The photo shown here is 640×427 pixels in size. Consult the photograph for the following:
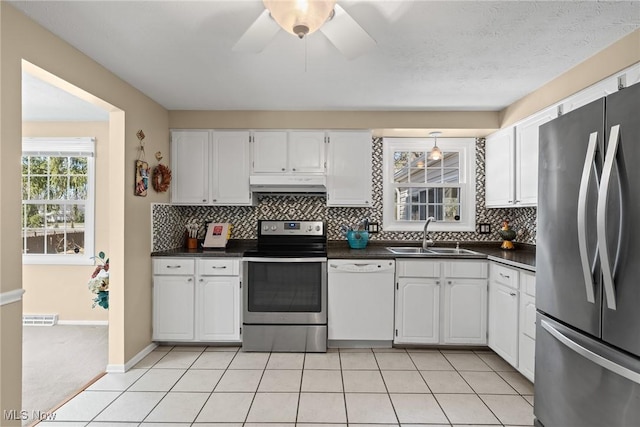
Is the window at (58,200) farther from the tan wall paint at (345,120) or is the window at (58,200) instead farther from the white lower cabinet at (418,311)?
the white lower cabinet at (418,311)

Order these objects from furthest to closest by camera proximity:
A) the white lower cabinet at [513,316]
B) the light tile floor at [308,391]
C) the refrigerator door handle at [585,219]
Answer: the white lower cabinet at [513,316] < the light tile floor at [308,391] < the refrigerator door handle at [585,219]

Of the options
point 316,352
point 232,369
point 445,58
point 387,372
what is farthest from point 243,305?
point 445,58

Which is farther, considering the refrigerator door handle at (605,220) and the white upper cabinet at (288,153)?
the white upper cabinet at (288,153)

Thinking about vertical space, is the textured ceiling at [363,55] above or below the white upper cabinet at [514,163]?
above

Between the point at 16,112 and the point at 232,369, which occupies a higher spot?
the point at 16,112

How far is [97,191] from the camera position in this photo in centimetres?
377

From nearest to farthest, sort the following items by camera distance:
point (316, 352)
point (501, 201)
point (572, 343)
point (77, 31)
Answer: point (572, 343) < point (77, 31) < point (316, 352) < point (501, 201)

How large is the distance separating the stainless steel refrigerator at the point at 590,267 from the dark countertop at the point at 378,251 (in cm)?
92

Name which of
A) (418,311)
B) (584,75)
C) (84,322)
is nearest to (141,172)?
(84,322)

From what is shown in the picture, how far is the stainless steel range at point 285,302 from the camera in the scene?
3102mm

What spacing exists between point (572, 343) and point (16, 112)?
2.93m

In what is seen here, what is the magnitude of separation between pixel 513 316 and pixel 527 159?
1.33m

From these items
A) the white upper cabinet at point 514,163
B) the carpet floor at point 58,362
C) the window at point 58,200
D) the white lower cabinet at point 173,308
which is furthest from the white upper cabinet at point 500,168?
the window at point 58,200

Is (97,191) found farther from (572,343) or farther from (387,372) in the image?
(572,343)
